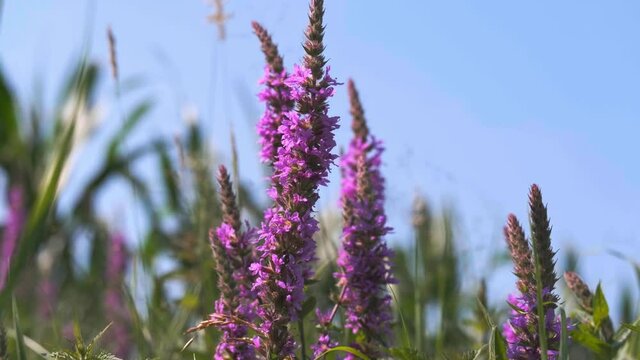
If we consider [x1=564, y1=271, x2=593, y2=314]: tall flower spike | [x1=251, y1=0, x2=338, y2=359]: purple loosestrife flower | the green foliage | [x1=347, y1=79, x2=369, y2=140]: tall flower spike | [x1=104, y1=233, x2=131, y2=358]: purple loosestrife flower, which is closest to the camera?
[x1=251, y1=0, x2=338, y2=359]: purple loosestrife flower

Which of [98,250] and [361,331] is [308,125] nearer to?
[361,331]

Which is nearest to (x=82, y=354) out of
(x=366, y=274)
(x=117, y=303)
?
(x=366, y=274)

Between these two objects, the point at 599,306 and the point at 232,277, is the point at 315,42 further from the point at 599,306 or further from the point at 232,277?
the point at 599,306

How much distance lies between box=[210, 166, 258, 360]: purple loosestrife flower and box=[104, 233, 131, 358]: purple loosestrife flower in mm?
3834

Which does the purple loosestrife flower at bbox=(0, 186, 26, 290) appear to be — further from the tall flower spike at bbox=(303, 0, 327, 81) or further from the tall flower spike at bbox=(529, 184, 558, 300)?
the tall flower spike at bbox=(529, 184, 558, 300)

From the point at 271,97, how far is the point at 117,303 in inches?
213

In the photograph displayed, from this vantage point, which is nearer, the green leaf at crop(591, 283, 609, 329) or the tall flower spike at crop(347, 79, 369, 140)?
the green leaf at crop(591, 283, 609, 329)

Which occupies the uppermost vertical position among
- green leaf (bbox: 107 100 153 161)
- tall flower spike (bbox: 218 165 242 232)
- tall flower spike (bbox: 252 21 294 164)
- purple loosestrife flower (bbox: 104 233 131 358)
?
green leaf (bbox: 107 100 153 161)

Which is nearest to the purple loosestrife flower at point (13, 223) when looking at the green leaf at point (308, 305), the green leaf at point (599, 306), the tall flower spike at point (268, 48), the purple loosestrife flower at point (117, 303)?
the purple loosestrife flower at point (117, 303)

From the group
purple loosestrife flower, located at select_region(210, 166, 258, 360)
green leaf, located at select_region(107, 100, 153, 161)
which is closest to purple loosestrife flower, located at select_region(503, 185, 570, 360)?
purple loosestrife flower, located at select_region(210, 166, 258, 360)

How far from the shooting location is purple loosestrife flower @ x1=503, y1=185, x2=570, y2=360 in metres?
1.76

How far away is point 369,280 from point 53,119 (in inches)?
537

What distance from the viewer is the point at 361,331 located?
2215 mm

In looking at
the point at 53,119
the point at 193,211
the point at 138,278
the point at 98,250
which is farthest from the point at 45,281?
the point at 53,119
